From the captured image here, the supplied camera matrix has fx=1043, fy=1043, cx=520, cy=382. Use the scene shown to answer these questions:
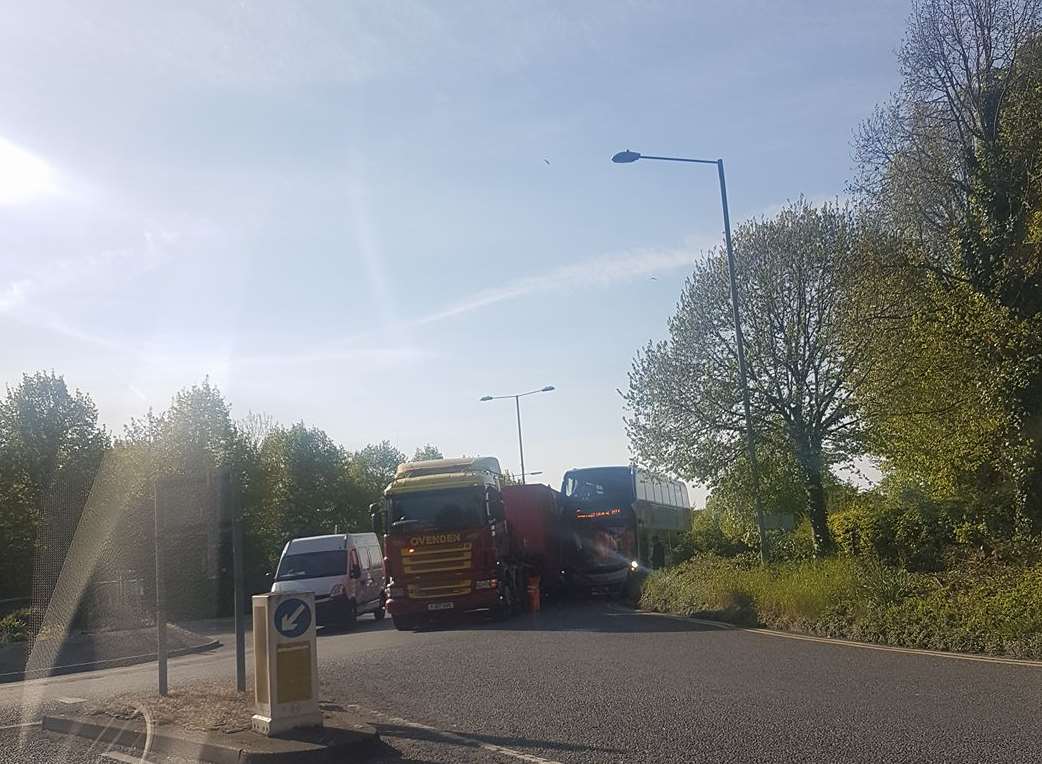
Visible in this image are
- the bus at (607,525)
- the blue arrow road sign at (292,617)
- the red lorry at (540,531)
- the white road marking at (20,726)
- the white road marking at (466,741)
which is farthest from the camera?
the bus at (607,525)

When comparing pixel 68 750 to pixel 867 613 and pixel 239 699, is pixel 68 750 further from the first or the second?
pixel 867 613

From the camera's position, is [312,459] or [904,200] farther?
[312,459]

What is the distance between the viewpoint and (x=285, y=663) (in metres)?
8.71

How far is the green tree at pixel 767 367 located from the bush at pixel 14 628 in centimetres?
2044

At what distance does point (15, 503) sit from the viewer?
34.9 meters

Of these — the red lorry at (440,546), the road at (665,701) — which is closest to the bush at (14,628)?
the road at (665,701)

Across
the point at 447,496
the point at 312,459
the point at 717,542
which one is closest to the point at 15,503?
the point at 447,496

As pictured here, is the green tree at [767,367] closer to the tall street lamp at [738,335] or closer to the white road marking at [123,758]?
the tall street lamp at [738,335]

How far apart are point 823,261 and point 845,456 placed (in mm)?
6481

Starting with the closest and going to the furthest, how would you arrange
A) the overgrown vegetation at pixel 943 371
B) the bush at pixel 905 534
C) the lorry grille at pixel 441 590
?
1. the overgrown vegetation at pixel 943 371
2. the bush at pixel 905 534
3. the lorry grille at pixel 441 590

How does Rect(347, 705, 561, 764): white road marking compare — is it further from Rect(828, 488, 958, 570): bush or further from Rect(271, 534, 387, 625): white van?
Rect(271, 534, 387, 625): white van

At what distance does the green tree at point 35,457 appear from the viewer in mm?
33750

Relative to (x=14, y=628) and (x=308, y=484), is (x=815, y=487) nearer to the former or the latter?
(x=14, y=628)

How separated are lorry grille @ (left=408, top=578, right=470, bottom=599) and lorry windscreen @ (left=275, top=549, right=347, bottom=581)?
439 centimetres
